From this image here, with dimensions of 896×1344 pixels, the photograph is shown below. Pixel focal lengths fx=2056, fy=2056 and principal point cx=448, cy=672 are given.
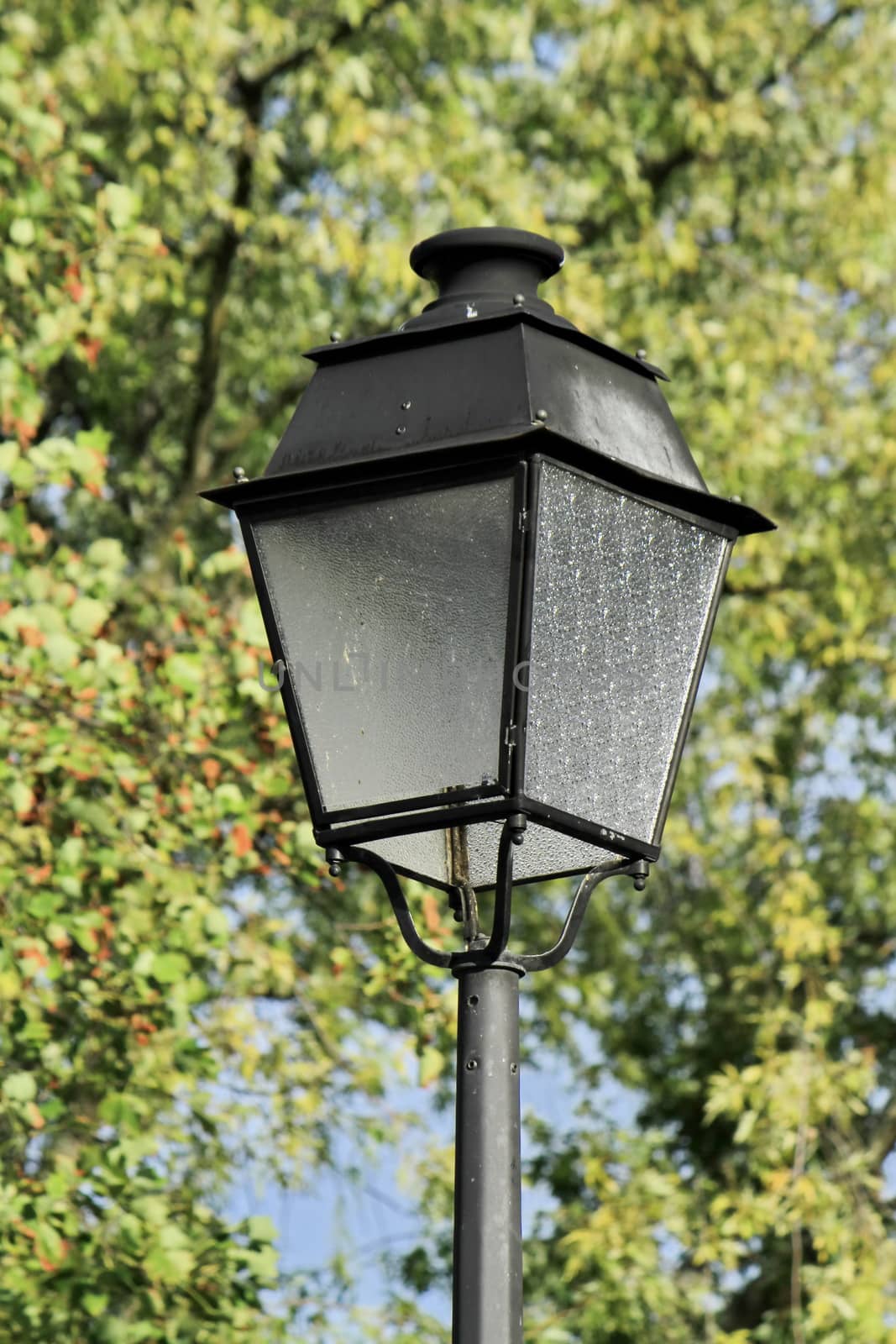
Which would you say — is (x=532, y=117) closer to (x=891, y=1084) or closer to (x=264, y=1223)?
(x=891, y=1084)

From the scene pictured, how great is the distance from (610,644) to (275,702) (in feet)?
12.8

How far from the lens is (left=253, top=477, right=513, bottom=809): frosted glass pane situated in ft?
9.19

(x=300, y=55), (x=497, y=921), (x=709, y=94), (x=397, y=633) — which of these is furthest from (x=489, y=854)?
(x=709, y=94)

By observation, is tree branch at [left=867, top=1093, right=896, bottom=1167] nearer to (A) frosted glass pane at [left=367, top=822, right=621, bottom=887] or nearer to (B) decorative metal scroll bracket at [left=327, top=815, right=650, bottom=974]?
(A) frosted glass pane at [left=367, top=822, right=621, bottom=887]

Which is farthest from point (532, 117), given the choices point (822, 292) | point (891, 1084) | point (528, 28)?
point (891, 1084)

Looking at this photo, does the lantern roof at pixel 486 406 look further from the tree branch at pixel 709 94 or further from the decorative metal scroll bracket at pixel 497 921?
the tree branch at pixel 709 94

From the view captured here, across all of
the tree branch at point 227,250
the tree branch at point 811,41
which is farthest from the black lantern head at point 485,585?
the tree branch at point 811,41

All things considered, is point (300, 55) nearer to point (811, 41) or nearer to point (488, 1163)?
point (811, 41)

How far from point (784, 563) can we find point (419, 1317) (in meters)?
4.42

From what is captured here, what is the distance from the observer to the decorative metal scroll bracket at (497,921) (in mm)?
2789

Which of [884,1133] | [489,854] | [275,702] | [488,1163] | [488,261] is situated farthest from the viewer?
[884,1133]

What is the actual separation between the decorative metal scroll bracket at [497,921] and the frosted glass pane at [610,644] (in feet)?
0.31

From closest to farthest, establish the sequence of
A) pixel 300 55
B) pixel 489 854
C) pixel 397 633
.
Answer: pixel 397 633, pixel 489 854, pixel 300 55

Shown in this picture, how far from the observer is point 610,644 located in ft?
9.62
